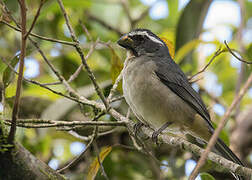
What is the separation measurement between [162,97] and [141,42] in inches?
34.2

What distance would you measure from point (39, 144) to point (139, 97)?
138 centimetres

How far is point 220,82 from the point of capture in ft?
20.2

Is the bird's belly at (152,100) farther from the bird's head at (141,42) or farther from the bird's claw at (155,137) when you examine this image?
the bird's head at (141,42)

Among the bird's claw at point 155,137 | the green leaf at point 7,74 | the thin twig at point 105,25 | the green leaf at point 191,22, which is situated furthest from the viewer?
the thin twig at point 105,25

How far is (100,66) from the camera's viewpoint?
579 centimetres

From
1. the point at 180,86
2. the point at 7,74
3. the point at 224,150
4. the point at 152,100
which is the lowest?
the point at 224,150

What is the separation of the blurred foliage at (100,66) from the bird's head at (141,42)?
232mm

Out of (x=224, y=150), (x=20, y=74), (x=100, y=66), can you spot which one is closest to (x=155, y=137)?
(x=224, y=150)

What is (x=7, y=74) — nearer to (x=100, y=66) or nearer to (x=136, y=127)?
(x=136, y=127)

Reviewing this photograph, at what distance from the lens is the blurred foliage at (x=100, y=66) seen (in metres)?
4.51

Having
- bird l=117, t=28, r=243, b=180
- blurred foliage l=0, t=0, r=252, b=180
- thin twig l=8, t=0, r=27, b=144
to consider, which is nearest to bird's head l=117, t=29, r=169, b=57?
Answer: bird l=117, t=28, r=243, b=180

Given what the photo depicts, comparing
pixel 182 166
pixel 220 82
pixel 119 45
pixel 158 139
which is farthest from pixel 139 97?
pixel 220 82

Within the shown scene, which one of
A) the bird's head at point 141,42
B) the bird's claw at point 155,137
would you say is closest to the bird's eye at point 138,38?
the bird's head at point 141,42

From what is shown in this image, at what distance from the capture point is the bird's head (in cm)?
438
